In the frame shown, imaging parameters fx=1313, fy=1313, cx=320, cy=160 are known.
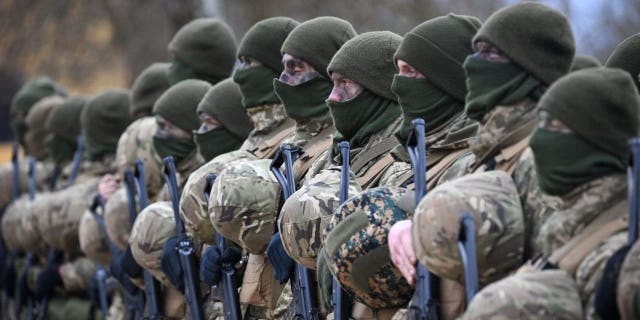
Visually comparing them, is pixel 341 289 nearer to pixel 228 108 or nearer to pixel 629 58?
pixel 629 58

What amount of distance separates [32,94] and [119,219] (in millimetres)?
5661

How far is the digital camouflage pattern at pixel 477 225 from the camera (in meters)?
4.94

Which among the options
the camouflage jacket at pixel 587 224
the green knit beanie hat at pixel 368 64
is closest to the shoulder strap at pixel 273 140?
the green knit beanie hat at pixel 368 64

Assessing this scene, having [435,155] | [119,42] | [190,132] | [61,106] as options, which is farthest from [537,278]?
[119,42]

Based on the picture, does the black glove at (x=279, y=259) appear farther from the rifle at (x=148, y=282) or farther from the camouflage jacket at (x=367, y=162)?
the rifle at (x=148, y=282)

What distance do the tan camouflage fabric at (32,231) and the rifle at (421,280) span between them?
23.6ft

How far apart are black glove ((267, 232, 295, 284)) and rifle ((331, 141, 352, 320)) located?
711mm

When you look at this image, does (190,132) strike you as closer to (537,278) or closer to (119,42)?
(537,278)

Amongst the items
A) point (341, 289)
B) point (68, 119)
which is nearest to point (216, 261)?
point (341, 289)

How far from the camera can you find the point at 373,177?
6578 mm

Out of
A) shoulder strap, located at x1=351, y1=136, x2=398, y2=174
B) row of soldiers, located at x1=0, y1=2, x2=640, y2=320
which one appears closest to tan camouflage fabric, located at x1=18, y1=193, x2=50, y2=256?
row of soldiers, located at x1=0, y1=2, x2=640, y2=320

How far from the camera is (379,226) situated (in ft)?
18.5

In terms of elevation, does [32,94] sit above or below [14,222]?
above

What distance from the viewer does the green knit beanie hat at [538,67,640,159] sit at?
15.4 ft
